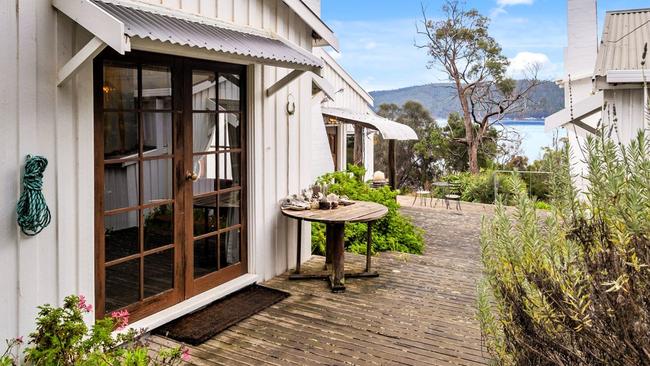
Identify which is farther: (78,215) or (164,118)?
(164,118)

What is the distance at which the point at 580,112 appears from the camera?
6.52 metres

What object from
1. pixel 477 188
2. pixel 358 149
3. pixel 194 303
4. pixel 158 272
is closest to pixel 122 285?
pixel 158 272

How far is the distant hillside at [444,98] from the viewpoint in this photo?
57.0ft

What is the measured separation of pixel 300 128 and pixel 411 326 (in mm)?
2533

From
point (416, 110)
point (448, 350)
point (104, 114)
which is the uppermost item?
point (416, 110)

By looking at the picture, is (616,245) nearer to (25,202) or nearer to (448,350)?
(448,350)

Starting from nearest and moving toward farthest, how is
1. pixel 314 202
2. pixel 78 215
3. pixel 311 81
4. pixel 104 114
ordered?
1. pixel 78 215
2. pixel 104 114
3. pixel 314 202
4. pixel 311 81

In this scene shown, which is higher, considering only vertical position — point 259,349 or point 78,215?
point 78,215

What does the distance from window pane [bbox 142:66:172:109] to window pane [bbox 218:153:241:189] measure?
79cm

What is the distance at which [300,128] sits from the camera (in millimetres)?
5375

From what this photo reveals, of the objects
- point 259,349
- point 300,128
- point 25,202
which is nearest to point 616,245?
point 259,349

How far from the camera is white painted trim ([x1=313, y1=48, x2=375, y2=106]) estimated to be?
35.3ft

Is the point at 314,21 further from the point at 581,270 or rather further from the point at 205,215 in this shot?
the point at 581,270

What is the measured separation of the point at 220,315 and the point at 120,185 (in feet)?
4.27
